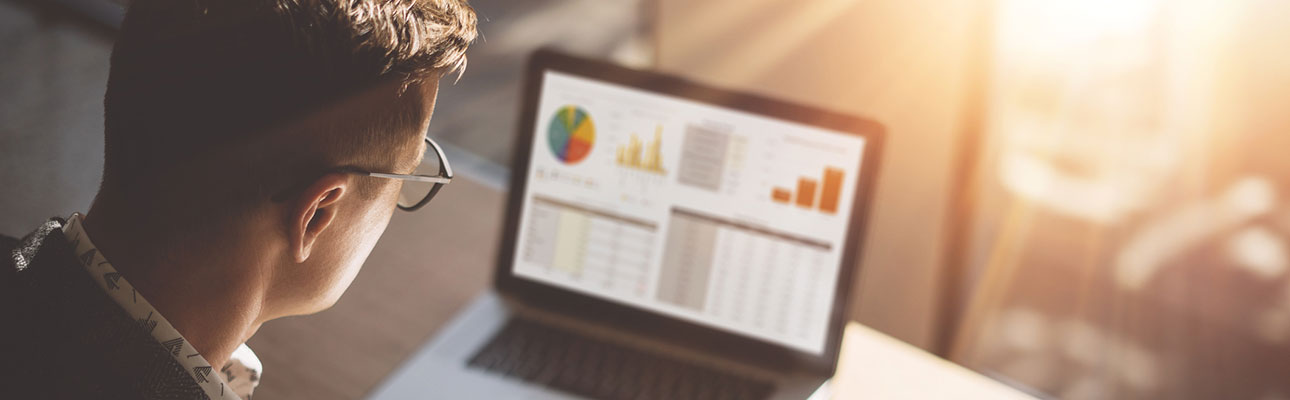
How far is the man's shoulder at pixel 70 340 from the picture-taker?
0.55 m

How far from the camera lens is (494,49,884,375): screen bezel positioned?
3.46 feet

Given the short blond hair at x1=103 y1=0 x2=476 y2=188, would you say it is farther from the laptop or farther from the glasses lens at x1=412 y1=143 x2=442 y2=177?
the laptop

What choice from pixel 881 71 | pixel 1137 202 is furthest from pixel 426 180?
pixel 1137 202

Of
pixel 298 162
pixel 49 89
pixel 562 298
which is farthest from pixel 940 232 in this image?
pixel 49 89

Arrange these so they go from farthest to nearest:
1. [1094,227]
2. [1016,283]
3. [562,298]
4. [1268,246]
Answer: [1016,283], [1094,227], [1268,246], [562,298]

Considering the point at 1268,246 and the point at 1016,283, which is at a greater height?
the point at 1268,246

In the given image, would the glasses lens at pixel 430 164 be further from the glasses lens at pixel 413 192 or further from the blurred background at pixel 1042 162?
the blurred background at pixel 1042 162

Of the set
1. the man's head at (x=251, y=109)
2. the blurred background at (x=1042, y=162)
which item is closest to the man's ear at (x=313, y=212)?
the man's head at (x=251, y=109)

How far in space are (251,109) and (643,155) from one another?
1.95ft

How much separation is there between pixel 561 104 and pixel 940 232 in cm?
87

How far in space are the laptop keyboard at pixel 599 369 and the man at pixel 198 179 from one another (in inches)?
18.0

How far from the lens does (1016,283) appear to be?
1.77 m

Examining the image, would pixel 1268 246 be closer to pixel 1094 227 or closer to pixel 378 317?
pixel 1094 227

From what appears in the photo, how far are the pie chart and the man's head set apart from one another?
Answer: 47 centimetres
